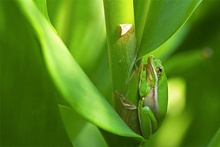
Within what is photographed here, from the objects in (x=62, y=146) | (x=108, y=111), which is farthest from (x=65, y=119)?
(x=108, y=111)

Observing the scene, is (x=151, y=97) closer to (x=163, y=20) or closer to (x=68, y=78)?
(x=163, y=20)

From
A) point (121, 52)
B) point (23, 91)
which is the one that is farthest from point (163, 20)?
point (23, 91)

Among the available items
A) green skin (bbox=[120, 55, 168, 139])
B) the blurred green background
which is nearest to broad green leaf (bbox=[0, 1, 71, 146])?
the blurred green background

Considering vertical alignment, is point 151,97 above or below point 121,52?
below

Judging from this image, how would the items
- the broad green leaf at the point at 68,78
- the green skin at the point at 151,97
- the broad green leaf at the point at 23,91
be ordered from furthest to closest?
the green skin at the point at 151,97 → the broad green leaf at the point at 23,91 → the broad green leaf at the point at 68,78

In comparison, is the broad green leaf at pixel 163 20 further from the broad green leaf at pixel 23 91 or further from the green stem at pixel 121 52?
the broad green leaf at pixel 23 91

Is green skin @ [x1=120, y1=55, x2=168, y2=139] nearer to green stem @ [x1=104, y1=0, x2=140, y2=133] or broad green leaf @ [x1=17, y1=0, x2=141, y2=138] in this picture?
green stem @ [x1=104, y1=0, x2=140, y2=133]

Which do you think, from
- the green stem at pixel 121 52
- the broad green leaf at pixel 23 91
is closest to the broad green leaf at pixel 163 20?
the green stem at pixel 121 52
